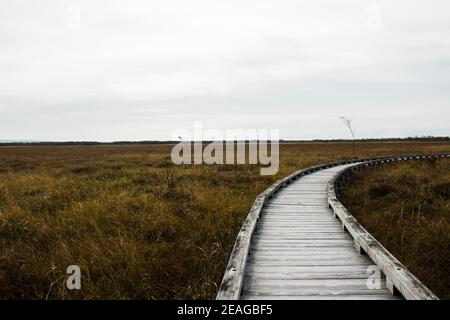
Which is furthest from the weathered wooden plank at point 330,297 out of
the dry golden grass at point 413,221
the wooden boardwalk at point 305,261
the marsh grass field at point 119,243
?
the dry golden grass at point 413,221

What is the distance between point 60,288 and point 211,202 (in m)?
4.93

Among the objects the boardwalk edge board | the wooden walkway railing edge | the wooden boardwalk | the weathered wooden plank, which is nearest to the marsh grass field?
the boardwalk edge board

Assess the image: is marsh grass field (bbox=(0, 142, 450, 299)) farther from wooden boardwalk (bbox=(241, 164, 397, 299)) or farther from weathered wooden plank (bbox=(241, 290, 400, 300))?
weathered wooden plank (bbox=(241, 290, 400, 300))

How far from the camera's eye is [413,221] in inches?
336

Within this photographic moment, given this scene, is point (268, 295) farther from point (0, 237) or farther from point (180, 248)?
point (0, 237)

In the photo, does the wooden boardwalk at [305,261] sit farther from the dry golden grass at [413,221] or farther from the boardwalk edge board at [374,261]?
the dry golden grass at [413,221]

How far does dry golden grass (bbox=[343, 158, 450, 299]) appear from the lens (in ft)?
19.5

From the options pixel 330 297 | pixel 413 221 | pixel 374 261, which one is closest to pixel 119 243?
pixel 330 297

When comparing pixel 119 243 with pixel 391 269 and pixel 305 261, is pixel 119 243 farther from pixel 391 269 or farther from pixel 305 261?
pixel 391 269

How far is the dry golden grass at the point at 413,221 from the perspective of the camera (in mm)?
5945

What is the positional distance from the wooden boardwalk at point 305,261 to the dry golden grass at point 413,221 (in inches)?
44.2

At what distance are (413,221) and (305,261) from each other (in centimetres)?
476
